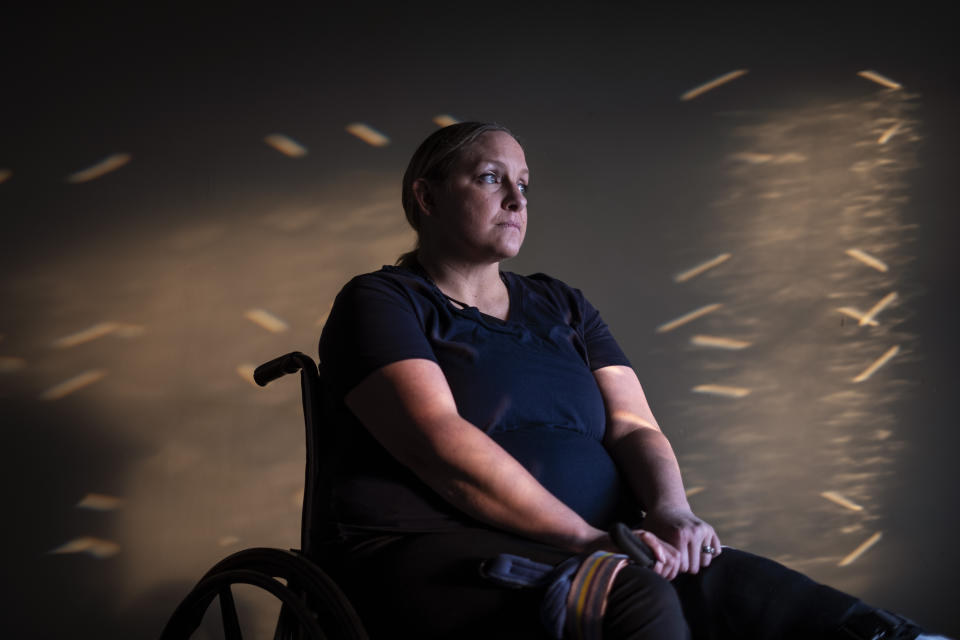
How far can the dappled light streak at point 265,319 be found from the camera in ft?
6.38

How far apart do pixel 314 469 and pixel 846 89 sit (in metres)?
1.78

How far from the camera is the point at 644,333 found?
2088 mm

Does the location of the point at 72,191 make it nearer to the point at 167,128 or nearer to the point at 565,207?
the point at 167,128

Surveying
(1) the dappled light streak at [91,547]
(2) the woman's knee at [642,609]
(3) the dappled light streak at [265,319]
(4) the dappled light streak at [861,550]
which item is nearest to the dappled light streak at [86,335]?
(3) the dappled light streak at [265,319]

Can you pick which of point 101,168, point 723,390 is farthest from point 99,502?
point 723,390

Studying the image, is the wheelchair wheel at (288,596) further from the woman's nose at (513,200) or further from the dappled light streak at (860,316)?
the dappled light streak at (860,316)

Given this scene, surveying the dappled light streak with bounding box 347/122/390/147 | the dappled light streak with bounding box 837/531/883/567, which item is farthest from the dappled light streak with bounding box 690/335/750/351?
the dappled light streak with bounding box 347/122/390/147

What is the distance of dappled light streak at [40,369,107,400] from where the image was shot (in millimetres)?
1841

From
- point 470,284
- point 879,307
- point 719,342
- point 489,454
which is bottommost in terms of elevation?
point 719,342

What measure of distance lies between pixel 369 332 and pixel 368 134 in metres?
1.03

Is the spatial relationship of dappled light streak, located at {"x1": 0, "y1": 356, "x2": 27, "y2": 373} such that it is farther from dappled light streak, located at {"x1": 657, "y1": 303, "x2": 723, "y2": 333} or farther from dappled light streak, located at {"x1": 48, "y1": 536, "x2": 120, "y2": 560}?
dappled light streak, located at {"x1": 657, "y1": 303, "x2": 723, "y2": 333}

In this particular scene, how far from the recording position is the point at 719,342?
2096mm

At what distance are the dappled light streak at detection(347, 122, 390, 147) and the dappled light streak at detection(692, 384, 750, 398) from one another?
104 centimetres

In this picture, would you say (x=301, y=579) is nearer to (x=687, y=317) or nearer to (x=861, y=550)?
(x=687, y=317)
